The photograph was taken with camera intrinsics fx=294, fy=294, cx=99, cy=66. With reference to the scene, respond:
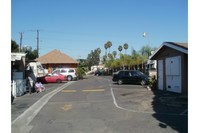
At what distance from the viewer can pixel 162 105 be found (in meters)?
14.5

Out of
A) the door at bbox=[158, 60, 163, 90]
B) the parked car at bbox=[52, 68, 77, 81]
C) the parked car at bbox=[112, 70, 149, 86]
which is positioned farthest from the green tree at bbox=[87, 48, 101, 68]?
the door at bbox=[158, 60, 163, 90]

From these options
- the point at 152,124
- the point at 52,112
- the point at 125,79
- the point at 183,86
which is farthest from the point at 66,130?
the point at 125,79

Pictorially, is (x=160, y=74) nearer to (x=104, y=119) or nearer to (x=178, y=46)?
(x=178, y=46)

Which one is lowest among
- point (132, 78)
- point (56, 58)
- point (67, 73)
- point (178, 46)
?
point (132, 78)

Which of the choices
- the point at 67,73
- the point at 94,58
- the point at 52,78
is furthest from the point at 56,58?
the point at 94,58

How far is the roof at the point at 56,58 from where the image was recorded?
63.8m

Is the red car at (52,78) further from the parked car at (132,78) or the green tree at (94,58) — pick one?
the green tree at (94,58)

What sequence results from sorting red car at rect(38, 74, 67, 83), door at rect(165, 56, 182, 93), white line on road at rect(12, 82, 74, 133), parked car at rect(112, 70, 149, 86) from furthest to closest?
red car at rect(38, 74, 67, 83)
parked car at rect(112, 70, 149, 86)
door at rect(165, 56, 182, 93)
white line on road at rect(12, 82, 74, 133)

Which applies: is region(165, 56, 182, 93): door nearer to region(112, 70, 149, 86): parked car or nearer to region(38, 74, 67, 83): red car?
region(112, 70, 149, 86): parked car

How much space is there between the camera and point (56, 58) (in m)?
65.9

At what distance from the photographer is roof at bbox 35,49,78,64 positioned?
63847 millimetres

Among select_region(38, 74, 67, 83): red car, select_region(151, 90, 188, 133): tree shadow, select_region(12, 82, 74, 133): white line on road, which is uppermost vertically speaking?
select_region(38, 74, 67, 83): red car

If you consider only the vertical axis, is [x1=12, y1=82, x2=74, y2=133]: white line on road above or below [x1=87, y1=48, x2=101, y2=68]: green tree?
below
